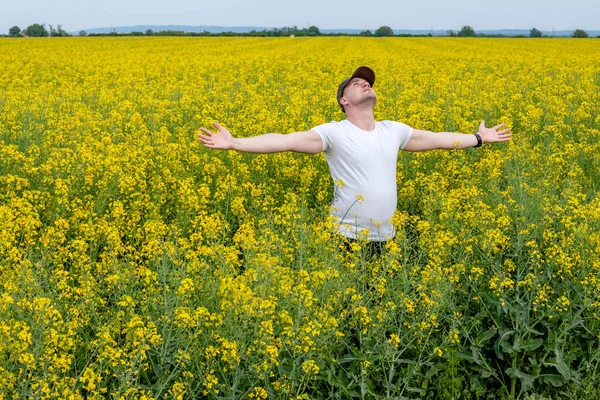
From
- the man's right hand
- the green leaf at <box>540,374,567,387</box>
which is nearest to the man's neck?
the man's right hand

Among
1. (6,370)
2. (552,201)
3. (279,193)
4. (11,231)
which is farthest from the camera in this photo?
(279,193)

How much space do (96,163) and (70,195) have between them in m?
0.37

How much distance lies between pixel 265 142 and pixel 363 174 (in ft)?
2.55

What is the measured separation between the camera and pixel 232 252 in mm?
4090

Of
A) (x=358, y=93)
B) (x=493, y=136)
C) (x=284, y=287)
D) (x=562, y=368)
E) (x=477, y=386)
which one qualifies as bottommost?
(x=477, y=386)

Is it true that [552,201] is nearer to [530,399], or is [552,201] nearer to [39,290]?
[530,399]

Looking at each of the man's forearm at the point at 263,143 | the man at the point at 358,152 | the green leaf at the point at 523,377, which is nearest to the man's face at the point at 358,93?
the man at the point at 358,152

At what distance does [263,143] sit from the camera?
4.88 m

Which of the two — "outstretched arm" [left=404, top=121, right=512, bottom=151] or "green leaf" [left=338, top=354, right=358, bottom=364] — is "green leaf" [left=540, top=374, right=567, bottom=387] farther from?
"outstretched arm" [left=404, top=121, right=512, bottom=151]

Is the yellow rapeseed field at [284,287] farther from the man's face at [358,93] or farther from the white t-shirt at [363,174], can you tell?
the man's face at [358,93]

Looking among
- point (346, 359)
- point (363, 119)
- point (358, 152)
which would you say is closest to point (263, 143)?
point (358, 152)

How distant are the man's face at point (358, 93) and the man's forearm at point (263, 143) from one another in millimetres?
665

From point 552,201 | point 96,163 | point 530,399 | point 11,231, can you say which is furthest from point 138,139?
point 530,399

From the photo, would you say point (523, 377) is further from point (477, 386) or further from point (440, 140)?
point (440, 140)
